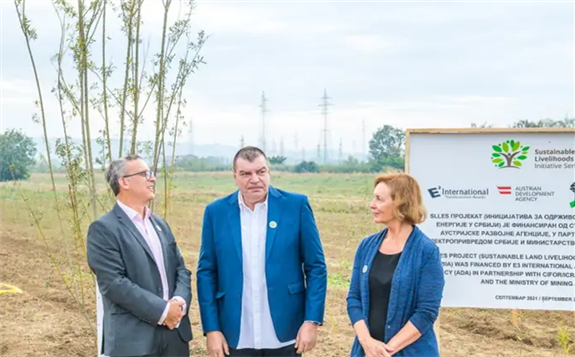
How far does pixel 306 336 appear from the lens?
3707 millimetres

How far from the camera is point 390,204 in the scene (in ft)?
11.7

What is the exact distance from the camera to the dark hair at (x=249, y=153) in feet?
11.8

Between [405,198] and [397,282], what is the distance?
425 millimetres

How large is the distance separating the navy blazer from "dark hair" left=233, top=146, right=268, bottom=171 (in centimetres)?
25

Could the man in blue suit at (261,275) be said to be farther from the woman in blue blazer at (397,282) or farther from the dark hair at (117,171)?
the dark hair at (117,171)

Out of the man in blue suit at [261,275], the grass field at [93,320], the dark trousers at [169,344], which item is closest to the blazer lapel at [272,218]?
the man in blue suit at [261,275]

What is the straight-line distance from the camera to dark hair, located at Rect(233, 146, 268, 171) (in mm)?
3607

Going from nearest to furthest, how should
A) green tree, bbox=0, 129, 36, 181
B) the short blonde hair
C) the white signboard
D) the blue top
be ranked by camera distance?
the blue top
the short blonde hair
the white signboard
green tree, bbox=0, 129, 36, 181

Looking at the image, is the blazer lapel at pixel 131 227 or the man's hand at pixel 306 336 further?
the man's hand at pixel 306 336

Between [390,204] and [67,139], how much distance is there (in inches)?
122

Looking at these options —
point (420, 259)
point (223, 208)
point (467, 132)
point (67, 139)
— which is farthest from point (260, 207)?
point (67, 139)

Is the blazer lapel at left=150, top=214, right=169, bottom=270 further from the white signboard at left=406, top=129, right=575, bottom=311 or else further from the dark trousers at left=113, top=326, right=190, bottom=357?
the white signboard at left=406, top=129, right=575, bottom=311

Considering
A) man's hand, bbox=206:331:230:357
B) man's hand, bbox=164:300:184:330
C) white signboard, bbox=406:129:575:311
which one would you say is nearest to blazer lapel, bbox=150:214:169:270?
man's hand, bbox=164:300:184:330

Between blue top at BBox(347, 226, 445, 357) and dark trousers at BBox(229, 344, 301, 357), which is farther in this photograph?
dark trousers at BBox(229, 344, 301, 357)
